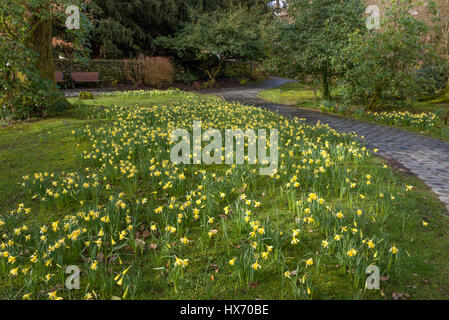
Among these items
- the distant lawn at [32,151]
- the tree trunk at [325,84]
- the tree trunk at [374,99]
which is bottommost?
the distant lawn at [32,151]

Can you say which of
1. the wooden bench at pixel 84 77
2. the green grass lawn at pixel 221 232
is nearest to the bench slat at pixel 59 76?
the wooden bench at pixel 84 77

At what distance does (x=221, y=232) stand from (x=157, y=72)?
20032 mm

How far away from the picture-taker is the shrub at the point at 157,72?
2200cm

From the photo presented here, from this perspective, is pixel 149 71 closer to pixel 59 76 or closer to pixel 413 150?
pixel 59 76

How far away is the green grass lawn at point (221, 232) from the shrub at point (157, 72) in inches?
669

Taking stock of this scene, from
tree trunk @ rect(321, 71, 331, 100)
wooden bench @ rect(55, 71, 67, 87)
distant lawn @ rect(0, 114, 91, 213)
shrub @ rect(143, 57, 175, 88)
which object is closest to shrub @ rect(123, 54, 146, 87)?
shrub @ rect(143, 57, 175, 88)

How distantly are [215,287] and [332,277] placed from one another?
103cm

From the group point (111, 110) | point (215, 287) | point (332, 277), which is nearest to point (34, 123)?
point (111, 110)

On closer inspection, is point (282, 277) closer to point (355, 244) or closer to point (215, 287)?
point (215, 287)

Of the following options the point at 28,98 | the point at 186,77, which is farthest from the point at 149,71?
the point at 28,98

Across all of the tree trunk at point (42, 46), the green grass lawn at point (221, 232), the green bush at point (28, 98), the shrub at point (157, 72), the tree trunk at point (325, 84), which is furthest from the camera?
the shrub at point (157, 72)

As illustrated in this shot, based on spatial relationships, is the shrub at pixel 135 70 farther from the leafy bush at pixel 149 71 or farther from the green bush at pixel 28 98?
the green bush at pixel 28 98

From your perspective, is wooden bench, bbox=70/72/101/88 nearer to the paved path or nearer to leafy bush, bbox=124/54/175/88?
leafy bush, bbox=124/54/175/88

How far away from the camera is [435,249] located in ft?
10.8
